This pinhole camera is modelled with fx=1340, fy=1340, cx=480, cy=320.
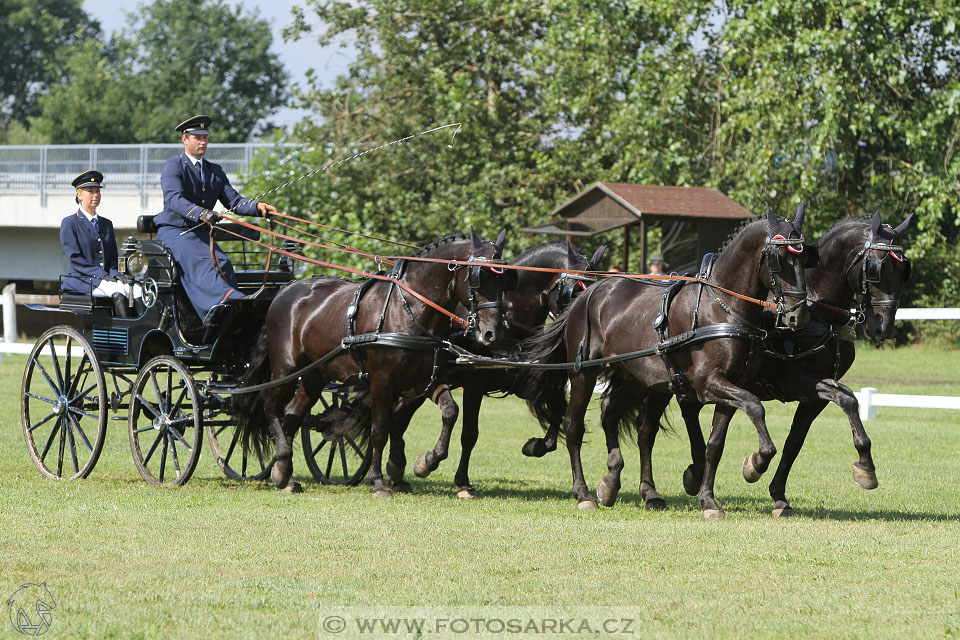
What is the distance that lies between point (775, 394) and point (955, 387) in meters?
10.5

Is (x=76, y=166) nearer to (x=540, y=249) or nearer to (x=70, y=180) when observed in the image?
(x=70, y=180)

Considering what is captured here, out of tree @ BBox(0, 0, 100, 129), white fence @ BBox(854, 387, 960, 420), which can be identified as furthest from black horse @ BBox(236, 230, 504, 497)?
tree @ BBox(0, 0, 100, 129)

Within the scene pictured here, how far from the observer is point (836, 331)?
8859 millimetres

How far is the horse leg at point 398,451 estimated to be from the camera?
10.1 metres

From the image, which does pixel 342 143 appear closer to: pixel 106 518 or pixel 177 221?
pixel 177 221

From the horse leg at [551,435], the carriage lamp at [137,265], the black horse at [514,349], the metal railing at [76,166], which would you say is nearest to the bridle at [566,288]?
the black horse at [514,349]

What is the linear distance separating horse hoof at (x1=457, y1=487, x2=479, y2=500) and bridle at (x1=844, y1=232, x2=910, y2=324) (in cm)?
311

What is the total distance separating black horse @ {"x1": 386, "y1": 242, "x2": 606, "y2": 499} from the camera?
10.1m

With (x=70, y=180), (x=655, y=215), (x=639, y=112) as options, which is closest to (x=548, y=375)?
(x=655, y=215)

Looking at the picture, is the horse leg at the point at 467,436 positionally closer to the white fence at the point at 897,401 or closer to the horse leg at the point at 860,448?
the horse leg at the point at 860,448

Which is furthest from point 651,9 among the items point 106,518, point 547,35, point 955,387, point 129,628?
point 129,628

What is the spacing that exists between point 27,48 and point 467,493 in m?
70.6

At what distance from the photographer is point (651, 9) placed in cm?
2358

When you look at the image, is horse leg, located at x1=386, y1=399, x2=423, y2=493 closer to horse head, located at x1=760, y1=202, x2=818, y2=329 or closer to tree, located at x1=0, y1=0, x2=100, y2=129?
horse head, located at x1=760, y1=202, x2=818, y2=329
